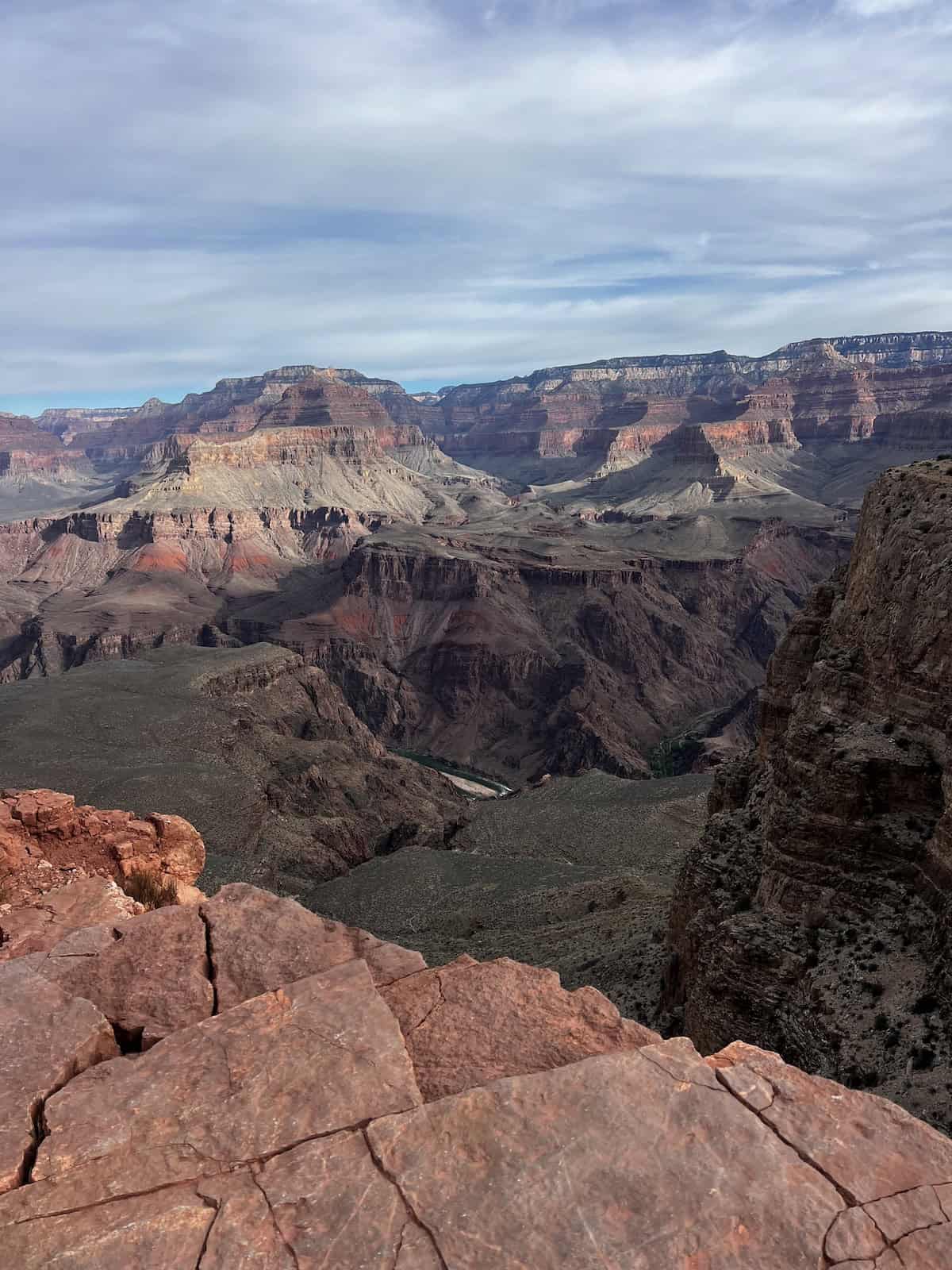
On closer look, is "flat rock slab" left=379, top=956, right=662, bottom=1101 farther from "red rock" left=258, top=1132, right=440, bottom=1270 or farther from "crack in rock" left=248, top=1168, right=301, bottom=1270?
"crack in rock" left=248, top=1168, right=301, bottom=1270

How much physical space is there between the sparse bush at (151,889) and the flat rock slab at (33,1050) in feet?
→ 32.4

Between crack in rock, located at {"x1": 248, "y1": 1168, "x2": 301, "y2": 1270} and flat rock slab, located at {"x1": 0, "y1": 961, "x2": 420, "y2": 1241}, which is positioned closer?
crack in rock, located at {"x1": 248, "y1": 1168, "x2": 301, "y2": 1270}

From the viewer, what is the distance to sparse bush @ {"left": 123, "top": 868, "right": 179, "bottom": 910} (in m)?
18.8

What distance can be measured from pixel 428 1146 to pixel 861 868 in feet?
61.7

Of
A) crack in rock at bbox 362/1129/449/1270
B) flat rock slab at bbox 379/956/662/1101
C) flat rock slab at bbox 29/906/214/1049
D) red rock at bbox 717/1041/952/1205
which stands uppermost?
flat rock slab at bbox 29/906/214/1049

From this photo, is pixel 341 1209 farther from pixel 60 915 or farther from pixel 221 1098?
pixel 60 915

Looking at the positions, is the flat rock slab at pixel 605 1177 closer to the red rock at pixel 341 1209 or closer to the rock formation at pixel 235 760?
the red rock at pixel 341 1209

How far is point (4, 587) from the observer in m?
171

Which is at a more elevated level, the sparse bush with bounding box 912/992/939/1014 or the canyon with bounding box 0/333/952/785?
the sparse bush with bounding box 912/992/939/1014

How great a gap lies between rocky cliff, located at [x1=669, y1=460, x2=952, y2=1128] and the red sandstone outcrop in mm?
15832

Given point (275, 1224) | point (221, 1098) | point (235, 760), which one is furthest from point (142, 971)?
point (235, 760)

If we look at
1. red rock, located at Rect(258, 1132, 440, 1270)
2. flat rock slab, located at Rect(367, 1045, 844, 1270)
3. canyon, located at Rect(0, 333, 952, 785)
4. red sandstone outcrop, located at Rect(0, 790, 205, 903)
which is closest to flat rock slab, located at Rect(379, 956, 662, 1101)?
flat rock slab, located at Rect(367, 1045, 844, 1270)

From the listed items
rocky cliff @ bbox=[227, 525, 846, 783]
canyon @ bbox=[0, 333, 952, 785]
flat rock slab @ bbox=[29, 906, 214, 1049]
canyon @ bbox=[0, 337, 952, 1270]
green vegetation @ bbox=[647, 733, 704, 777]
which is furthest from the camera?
canyon @ bbox=[0, 333, 952, 785]

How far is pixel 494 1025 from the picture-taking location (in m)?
8.38
